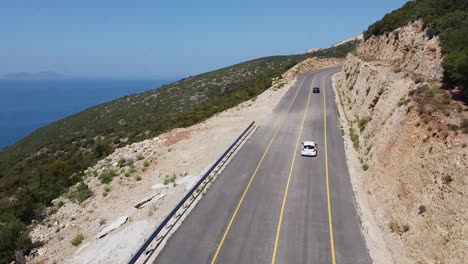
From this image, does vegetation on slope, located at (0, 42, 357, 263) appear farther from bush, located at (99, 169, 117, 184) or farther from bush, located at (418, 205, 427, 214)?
bush, located at (418, 205, 427, 214)

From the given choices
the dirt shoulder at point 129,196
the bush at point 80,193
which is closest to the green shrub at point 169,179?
the dirt shoulder at point 129,196

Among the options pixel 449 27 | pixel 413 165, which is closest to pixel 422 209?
pixel 413 165

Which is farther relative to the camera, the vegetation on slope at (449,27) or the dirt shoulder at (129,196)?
the vegetation on slope at (449,27)

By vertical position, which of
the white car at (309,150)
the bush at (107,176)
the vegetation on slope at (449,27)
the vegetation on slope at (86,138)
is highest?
the vegetation on slope at (449,27)

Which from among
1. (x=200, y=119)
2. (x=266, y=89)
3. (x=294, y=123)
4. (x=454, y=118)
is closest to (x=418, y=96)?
(x=454, y=118)

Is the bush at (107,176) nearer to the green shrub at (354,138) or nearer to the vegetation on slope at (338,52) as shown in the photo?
the green shrub at (354,138)

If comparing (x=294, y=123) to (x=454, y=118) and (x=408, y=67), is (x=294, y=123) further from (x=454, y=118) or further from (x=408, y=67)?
(x=454, y=118)

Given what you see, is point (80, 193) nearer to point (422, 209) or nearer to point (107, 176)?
point (107, 176)
